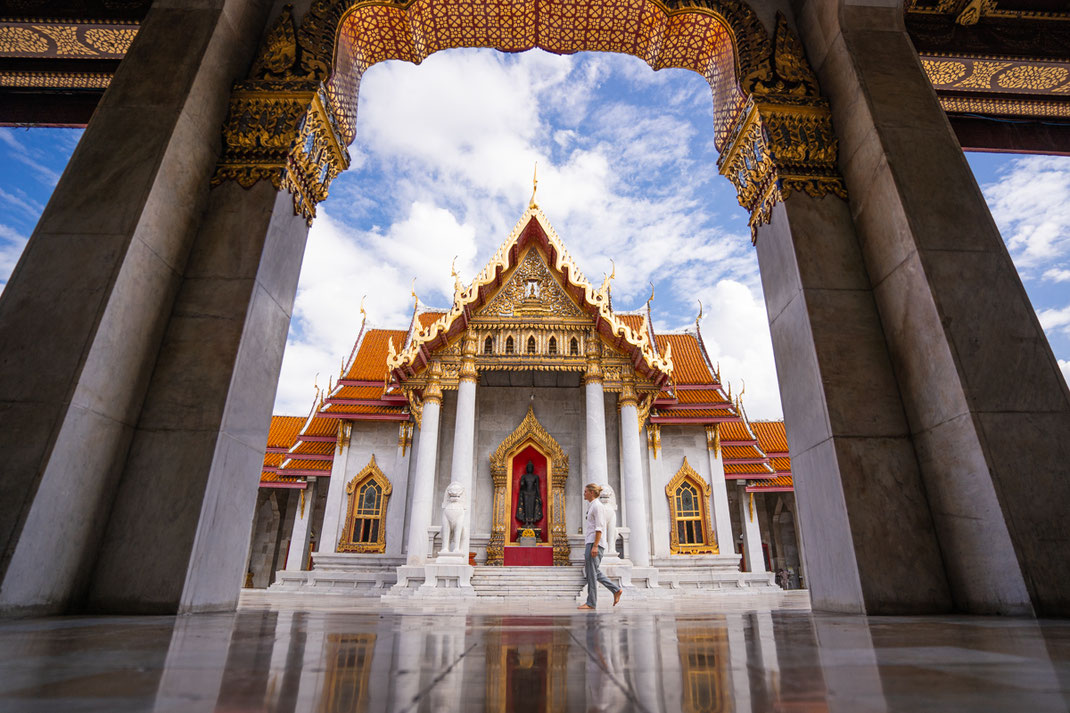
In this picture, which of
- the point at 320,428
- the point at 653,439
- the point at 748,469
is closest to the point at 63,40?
the point at 320,428

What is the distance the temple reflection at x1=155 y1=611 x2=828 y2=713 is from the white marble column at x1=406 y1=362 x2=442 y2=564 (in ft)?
26.1

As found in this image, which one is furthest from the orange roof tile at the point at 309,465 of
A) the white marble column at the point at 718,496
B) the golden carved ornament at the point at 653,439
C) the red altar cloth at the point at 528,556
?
the white marble column at the point at 718,496

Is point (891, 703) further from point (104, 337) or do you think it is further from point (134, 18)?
point (134, 18)

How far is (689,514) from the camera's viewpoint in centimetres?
1224

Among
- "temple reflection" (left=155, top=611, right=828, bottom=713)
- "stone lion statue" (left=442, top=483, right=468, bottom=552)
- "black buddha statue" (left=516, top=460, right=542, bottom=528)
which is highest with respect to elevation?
"black buddha statue" (left=516, top=460, right=542, bottom=528)

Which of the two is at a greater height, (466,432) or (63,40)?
(63,40)

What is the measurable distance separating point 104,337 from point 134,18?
315 cm

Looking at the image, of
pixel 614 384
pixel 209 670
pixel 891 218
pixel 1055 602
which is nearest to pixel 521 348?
pixel 614 384

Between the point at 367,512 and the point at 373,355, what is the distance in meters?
4.26

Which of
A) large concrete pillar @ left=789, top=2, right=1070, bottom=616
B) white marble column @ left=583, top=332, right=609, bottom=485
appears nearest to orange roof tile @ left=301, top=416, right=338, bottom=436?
white marble column @ left=583, top=332, right=609, bottom=485

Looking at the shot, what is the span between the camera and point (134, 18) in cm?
441

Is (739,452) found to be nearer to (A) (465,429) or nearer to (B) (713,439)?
(B) (713,439)

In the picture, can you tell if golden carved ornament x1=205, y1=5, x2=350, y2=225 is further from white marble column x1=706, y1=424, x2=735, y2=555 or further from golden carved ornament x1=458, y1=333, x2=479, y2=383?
white marble column x1=706, y1=424, x2=735, y2=555

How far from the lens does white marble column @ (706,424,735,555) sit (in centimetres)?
1190
